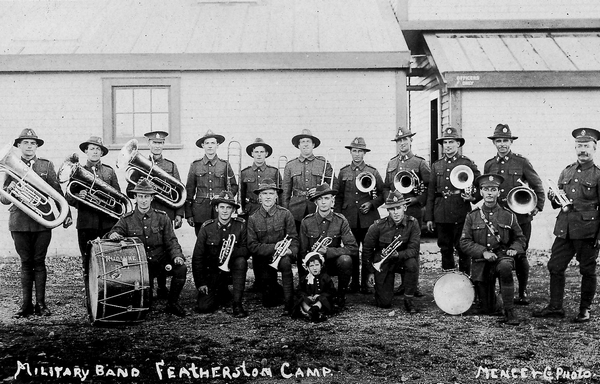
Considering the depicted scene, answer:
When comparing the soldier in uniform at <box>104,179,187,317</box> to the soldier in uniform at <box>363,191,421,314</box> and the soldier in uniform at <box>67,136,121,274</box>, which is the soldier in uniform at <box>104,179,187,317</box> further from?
the soldier in uniform at <box>363,191,421,314</box>

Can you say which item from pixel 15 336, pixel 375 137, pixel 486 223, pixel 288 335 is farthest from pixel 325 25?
pixel 15 336

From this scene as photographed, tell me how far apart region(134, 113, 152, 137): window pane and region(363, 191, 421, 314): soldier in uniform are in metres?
5.04

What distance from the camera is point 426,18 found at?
11570 millimetres

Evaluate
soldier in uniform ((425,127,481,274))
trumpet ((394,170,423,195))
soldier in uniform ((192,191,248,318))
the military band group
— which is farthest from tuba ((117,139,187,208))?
soldier in uniform ((425,127,481,274))

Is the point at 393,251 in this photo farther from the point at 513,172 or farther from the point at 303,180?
the point at 513,172

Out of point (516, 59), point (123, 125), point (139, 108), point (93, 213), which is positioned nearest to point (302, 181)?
point (93, 213)

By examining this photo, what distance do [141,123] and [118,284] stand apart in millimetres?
5275

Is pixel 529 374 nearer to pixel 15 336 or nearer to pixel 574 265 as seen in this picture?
pixel 15 336

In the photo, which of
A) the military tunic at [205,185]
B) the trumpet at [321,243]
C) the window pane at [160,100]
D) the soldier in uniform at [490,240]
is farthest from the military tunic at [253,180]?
the window pane at [160,100]

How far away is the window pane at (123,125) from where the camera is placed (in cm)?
1066

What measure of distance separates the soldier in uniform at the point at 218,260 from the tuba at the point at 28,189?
61.9 inches

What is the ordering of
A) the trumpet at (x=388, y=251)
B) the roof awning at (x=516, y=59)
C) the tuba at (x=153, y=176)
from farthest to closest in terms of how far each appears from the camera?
the roof awning at (x=516, y=59) < the tuba at (x=153, y=176) < the trumpet at (x=388, y=251)

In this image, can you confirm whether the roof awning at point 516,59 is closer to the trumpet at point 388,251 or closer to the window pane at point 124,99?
the trumpet at point 388,251

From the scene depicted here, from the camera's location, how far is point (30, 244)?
689 cm
